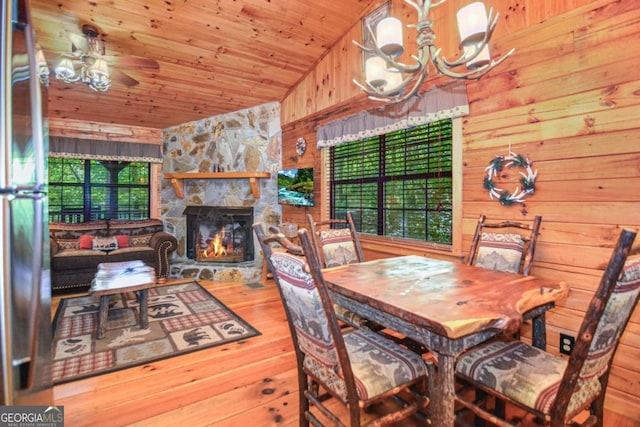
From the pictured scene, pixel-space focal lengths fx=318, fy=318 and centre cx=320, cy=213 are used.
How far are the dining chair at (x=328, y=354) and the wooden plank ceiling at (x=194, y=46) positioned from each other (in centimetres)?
272

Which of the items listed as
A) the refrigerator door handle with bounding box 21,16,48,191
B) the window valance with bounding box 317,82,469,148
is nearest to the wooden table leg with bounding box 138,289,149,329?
the refrigerator door handle with bounding box 21,16,48,191

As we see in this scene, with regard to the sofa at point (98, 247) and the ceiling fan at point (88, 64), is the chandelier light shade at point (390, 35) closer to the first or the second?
the ceiling fan at point (88, 64)

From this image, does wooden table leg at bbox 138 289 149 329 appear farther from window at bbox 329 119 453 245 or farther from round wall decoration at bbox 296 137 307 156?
round wall decoration at bbox 296 137 307 156

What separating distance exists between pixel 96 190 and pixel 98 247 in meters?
1.22

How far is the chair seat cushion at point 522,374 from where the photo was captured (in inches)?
47.1

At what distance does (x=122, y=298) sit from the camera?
3945 millimetres

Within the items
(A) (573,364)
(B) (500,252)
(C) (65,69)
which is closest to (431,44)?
(B) (500,252)

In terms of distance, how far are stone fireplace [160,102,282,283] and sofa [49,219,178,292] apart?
1.40 feet

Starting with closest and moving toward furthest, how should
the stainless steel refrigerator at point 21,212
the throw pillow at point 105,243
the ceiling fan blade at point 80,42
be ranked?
the stainless steel refrigerator at point 21,212 < the ceiling fan blade at point 80,42 < the throw pillow at point 105,243

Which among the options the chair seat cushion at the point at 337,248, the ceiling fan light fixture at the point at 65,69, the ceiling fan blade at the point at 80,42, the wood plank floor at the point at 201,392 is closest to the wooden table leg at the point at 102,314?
the wood plank floor at the point at 201,392

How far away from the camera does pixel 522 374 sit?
1.31 m

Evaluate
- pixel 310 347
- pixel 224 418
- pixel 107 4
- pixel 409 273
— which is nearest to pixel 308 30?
pixel 107 4

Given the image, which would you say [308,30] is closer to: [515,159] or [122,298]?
[515,159]

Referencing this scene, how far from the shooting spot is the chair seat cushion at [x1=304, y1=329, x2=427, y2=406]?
1.28 m
